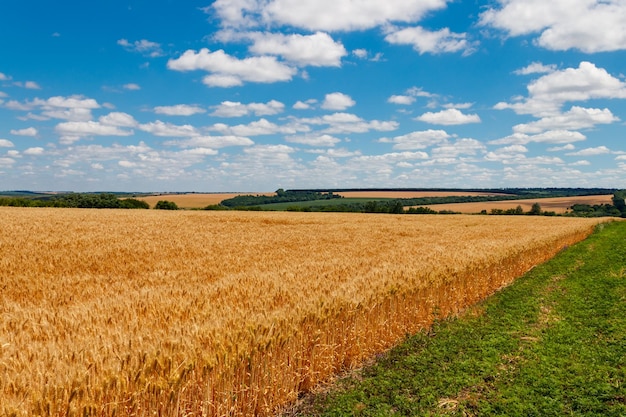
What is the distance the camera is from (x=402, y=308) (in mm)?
8156

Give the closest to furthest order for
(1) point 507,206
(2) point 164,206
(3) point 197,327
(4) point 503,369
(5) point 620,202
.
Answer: (3) point 197,327 < (4) point 503,369 < (2) point 164,206 < (1) point 507,206 < (5) point 620,202

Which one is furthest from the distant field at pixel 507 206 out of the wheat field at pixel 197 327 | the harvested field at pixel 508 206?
the wheat field at pixel 197 327

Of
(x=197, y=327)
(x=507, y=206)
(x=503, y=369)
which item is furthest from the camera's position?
(x=507, y=206)

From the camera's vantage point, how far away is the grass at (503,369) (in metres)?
5.52

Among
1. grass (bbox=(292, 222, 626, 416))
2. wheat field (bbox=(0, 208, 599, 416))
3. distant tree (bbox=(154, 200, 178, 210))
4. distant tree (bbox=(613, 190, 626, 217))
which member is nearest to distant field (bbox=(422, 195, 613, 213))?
distant tree (bbox=(613, 190, 626, 217))

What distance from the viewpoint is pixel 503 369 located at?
6.77 metres

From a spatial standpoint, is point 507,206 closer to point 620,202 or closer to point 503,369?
point 620,202

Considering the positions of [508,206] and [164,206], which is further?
[508,206]

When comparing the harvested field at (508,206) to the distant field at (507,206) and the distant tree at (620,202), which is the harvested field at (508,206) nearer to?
the distant field at (507,206)

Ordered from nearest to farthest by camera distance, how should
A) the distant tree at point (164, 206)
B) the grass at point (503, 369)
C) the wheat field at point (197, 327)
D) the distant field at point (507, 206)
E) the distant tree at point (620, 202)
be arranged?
1. the wheat field at point (197, 327)
2. the grass at point (503, 369)
3. the distant tree at point (164, 206)
4. the distant field at point (507, 206)
5. the distant tree at point (620, 202)

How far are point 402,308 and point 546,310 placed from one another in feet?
17.1

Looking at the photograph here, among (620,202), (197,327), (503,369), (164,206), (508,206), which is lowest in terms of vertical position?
(503,369)

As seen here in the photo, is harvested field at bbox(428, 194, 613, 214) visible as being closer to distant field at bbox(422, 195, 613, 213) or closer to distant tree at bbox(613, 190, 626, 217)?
distant field at bbox(422, 195, 613, 213)

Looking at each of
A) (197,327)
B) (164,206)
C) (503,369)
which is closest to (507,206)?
(164,206)
